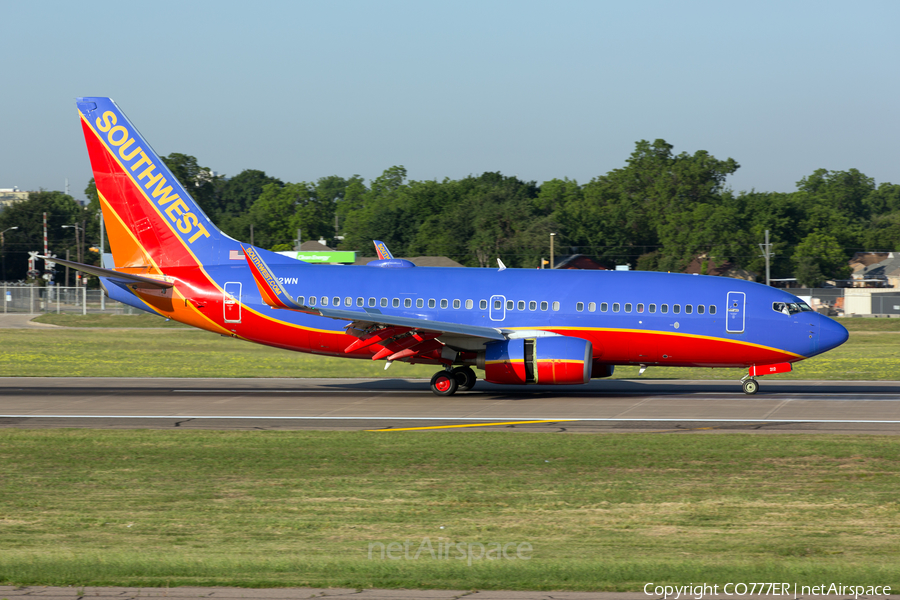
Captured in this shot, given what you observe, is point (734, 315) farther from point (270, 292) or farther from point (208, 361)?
point (208, 361)

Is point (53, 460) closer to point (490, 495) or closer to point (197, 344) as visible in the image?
point (490, 495)

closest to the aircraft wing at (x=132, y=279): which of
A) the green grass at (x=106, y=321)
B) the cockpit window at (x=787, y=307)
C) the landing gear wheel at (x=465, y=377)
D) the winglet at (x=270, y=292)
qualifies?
the winglet at (x=270, y=292)

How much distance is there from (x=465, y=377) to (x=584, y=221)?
10397cm

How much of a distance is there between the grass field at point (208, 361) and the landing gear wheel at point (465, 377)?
4.95 m

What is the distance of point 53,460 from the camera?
16.3m

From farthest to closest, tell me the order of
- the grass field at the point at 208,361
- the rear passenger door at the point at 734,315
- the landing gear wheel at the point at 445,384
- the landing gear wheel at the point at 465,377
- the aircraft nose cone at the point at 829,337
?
the grass field at the point at 208,361 < the landing gear wheel at the point at 465,377 < the landing gear wheel at the point at 445,384 < the rear passenger door at the point at 734,315 < the aircraft nose cone at the point at 829,337

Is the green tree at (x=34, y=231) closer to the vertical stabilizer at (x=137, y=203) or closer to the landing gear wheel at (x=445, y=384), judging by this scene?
the vertical stabilizer at (x=137, y=203)

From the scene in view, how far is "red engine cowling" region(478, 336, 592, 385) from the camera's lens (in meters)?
25.5

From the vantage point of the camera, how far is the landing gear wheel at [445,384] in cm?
2728

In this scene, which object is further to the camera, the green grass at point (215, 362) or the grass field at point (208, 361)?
the grass field at point (208, 361)

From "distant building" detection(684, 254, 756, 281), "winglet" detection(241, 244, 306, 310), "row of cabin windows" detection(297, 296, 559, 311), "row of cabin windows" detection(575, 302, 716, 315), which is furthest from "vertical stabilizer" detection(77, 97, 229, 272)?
"distant building" detection(684, 254, 756, 281)

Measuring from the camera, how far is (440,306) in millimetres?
27719

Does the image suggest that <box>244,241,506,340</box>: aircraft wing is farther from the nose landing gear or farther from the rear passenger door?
the nose landing gear

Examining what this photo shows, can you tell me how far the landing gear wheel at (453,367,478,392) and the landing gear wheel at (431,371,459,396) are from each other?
0.78 ft
